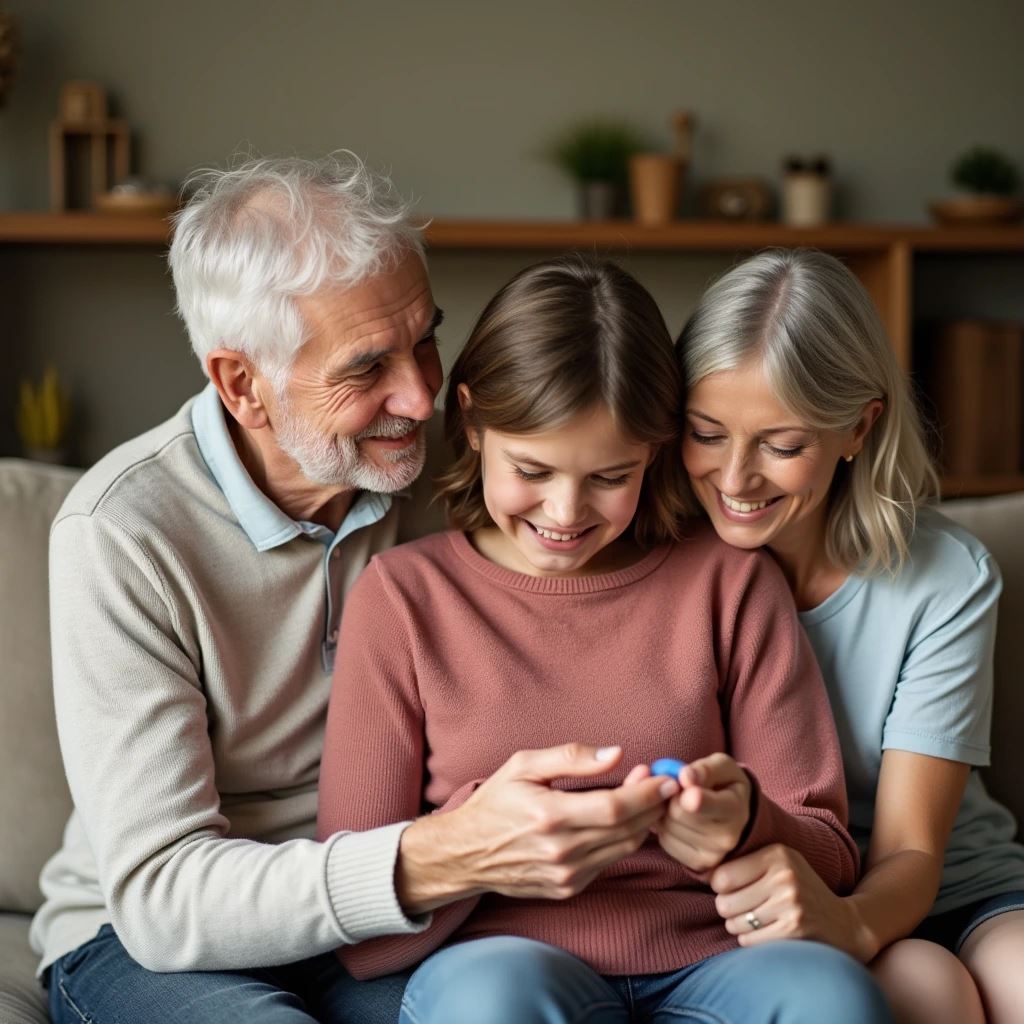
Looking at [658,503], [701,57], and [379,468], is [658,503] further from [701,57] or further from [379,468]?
[701,57]

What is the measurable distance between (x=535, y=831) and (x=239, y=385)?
2.33ft

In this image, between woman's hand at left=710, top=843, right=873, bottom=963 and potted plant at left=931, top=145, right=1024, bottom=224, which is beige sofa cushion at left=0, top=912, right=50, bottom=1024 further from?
potted plant at left=931, top=145, right=1024, bottom=224

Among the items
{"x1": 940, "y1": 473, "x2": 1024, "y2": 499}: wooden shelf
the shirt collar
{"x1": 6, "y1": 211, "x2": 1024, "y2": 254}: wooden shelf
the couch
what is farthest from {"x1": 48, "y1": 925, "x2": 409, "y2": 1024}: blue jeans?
{"x1": 940, "y1": 473, "x2": 1024, "y2": 499}: wooden shelf

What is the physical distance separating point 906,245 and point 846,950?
2.61 metres

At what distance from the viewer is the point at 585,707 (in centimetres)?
153

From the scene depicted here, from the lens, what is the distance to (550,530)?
5.07ft

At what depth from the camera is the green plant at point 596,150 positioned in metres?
3.69

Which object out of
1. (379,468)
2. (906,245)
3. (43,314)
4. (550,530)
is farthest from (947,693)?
(43,314)

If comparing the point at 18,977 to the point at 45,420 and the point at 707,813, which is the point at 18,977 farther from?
the point at 45,420

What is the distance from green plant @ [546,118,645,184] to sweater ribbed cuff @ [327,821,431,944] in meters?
2.63

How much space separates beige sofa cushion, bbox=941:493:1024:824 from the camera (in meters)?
1.95

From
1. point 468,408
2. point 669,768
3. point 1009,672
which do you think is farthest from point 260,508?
point 1009,672

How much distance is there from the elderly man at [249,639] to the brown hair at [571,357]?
5.7 inches

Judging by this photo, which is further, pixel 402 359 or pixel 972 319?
pixel 972 319
